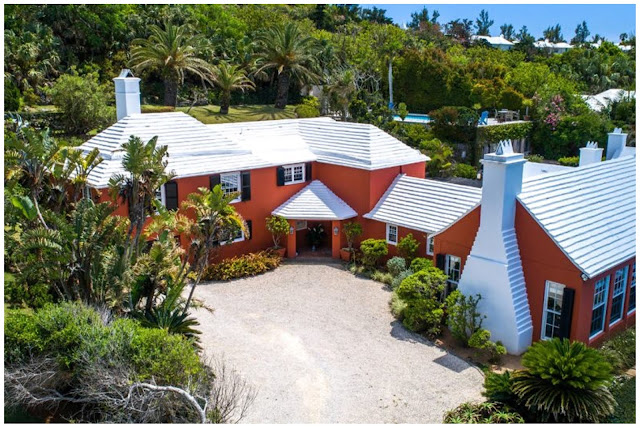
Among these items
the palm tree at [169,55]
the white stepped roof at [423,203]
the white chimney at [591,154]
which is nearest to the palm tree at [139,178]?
the white stepped roof at [423,203]

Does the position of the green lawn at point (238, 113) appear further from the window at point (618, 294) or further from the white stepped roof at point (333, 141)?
the window at point (618, 294)

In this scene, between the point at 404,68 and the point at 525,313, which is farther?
the point at 404,68

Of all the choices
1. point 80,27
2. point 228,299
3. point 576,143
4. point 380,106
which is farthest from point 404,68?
point 228,299

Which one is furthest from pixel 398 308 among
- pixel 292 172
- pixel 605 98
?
pixel 605 98

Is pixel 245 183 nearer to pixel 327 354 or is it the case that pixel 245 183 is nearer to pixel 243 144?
pixel 243 144

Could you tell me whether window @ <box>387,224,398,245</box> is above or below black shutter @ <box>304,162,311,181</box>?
below

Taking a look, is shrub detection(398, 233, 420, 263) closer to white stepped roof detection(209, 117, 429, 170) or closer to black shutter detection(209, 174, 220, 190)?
white stepped roof detection(209, 117, 429, 170)

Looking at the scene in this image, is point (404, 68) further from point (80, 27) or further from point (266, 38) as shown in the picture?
point (80, 27)

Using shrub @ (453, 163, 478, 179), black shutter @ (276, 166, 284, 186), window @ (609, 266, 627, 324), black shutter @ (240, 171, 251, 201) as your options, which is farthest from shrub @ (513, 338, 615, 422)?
shrub @ (453, 163, 478, 179)
